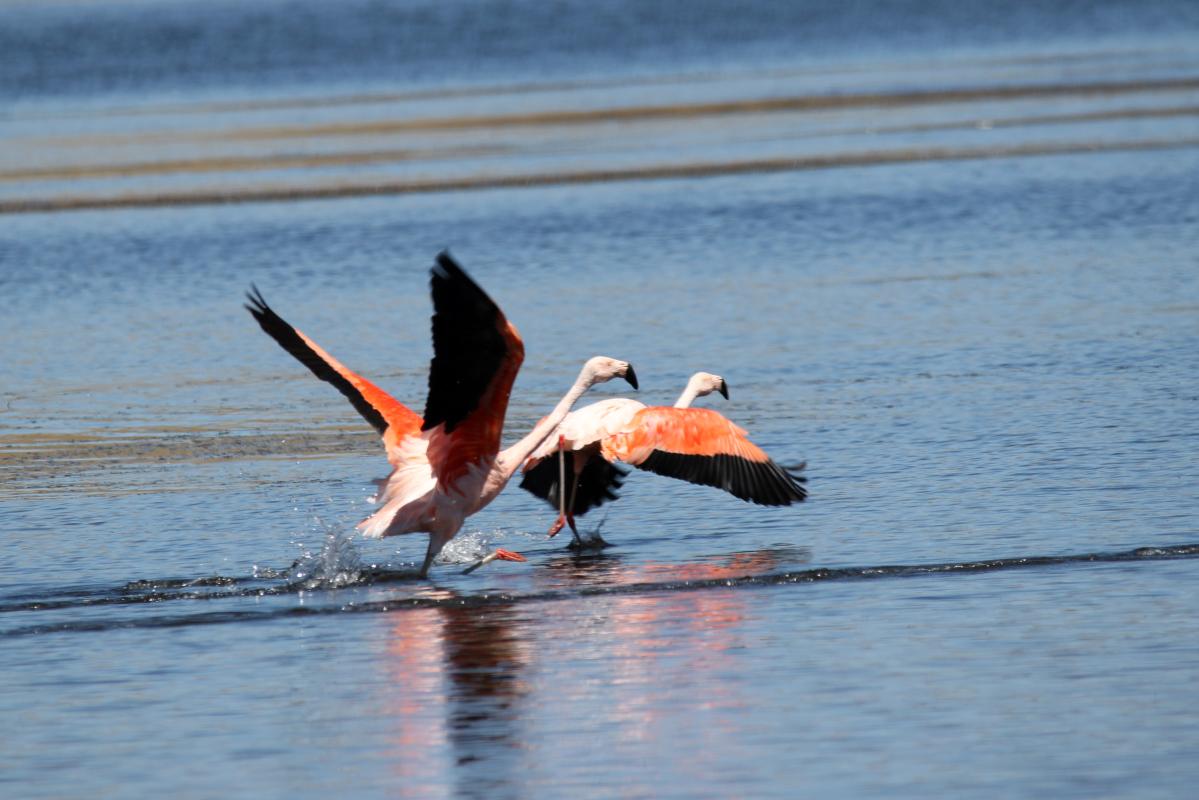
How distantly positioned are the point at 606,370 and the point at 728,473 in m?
1.20

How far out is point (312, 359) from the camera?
11133mm

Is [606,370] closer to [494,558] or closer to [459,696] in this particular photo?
[494,558]

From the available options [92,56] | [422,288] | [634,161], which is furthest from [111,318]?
[92,56]

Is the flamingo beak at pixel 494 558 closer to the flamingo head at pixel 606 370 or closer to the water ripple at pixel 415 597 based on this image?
the water ripple at pixel 415 597

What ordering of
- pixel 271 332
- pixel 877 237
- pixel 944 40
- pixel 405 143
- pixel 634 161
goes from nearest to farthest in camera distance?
pixel 271 332 < pixel 877 237 < pixel 634 161 < pixel 405 143 < pixel 944 40

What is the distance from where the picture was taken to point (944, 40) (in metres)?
49.9

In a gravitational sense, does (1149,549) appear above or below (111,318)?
below

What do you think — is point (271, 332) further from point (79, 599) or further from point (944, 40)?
point (944, 40)

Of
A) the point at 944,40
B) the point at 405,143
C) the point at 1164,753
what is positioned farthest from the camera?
the point at 944,40

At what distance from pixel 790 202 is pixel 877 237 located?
250cm

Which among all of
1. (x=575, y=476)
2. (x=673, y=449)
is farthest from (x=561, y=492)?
(x=673, y=449)

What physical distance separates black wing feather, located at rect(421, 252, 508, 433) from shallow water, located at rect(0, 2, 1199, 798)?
0.94 m

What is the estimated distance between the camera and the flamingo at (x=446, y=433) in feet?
32.4

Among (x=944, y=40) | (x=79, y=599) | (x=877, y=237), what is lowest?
(x=79, y=599)
